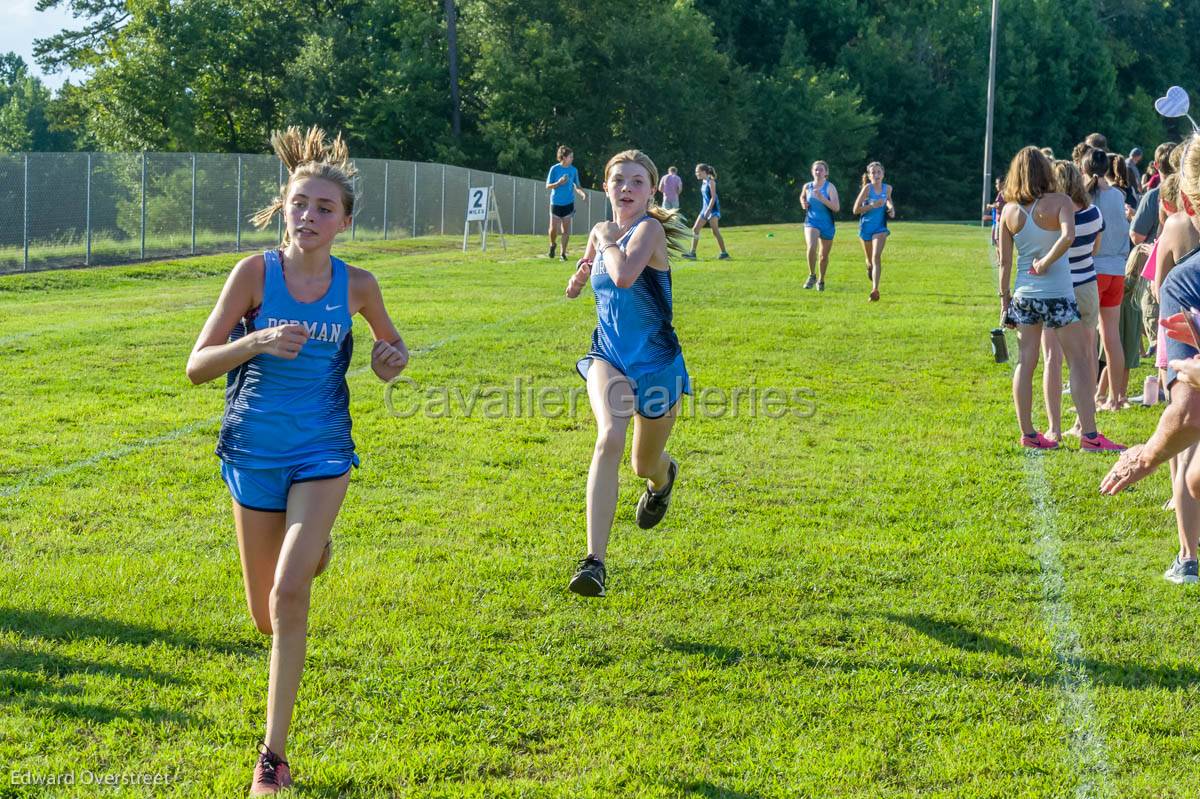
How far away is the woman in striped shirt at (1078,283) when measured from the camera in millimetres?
9266

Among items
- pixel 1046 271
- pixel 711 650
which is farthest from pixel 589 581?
pixel 1046 271

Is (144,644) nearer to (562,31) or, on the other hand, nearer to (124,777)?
(124,777)

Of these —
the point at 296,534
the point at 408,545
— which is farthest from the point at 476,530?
the point at 296,534

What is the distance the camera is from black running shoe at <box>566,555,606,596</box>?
219 inches

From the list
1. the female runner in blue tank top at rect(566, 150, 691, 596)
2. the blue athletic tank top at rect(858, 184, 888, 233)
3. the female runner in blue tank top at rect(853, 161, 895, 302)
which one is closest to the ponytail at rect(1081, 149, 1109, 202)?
the female runner in blue tank top at rect(566, 150, 691, 596)

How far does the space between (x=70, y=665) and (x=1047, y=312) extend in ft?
22.0

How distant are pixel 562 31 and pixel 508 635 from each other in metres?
57.1

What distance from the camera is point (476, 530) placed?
23.7 feet

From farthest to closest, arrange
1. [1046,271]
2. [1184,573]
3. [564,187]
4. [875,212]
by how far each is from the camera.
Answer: [564,187] < [875,212] < [1046,271] < [1184,573]

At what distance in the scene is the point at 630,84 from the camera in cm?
6081

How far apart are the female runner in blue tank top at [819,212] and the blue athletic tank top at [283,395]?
1667 cm

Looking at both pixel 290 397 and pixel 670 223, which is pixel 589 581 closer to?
pixel 290 397

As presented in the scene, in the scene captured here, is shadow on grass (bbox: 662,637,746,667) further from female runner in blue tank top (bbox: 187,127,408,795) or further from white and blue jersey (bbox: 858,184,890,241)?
white and blue jersey (bbox: 858,184,890,241)

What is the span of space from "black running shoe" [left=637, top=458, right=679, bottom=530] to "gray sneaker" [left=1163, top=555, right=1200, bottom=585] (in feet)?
7.90
